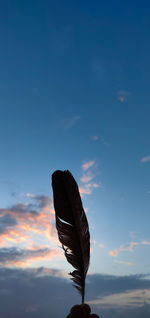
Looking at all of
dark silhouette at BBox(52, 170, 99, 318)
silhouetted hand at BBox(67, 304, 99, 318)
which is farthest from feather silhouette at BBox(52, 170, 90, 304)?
silhouetted hand at BBox(67, 304, 99, 318)

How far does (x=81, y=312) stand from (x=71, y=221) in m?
1.65

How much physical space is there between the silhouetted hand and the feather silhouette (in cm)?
72

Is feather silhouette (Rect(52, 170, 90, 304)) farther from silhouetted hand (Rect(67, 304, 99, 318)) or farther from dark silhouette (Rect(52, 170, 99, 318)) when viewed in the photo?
silhouetted hand (Rect(67, 304, 99, 318))

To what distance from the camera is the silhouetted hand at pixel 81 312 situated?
4992 millimetres

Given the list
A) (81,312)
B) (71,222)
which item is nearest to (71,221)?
(71,222)

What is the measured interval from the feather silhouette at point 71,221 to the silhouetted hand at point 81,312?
718mm

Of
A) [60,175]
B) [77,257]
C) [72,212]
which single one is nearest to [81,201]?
[72,212]

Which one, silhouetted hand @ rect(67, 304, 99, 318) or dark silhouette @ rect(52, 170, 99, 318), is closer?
silhouetted hand @ rect(67, 304, 99, 318)

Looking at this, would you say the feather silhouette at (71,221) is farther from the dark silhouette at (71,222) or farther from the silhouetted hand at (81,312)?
the silhouetted hand at (81,312)

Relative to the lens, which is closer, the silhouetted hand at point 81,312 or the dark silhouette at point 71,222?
the silhouetted hand at point 81,312

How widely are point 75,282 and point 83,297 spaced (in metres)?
0.32

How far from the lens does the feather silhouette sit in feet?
18.9

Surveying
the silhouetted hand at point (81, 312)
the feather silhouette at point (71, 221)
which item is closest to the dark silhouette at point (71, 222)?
the feather silhouette at point (71, 221)

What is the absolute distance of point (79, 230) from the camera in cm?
587
